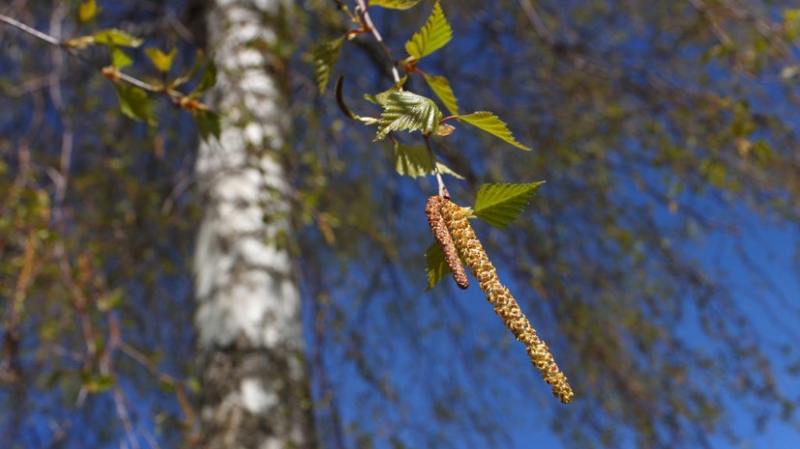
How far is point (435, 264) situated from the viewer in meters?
0.51

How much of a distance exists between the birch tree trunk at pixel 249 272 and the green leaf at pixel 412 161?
1.01 metres

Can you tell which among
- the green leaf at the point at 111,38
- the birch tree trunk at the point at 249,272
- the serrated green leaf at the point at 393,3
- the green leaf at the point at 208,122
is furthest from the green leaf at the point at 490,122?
the birch tree trunk at the point at 249,272

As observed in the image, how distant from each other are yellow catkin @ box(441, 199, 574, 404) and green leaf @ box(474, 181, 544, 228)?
28 mm

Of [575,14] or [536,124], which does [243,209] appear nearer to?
[536,124]

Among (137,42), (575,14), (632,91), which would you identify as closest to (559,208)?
(632,91)

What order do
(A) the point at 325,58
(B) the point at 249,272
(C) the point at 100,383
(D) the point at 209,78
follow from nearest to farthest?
(A) the point at 325,58
(D) the point at 209,78
(C) the point at 100,383
(B) the point at 249,272

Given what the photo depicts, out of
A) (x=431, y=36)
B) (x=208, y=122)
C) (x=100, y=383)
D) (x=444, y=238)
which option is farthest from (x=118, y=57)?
(x=100, y=383)

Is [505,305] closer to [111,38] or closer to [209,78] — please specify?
[209,78]

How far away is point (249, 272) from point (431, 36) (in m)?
1.51

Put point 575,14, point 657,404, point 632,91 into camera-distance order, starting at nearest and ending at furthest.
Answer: point 632,91
point 657,404
point 575,14

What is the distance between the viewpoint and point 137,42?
33.2 inches

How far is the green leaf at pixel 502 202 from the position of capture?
492 mm

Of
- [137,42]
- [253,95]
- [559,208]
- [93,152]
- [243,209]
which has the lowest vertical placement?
[559,208]

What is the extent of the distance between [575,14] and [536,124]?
1.35 meters
